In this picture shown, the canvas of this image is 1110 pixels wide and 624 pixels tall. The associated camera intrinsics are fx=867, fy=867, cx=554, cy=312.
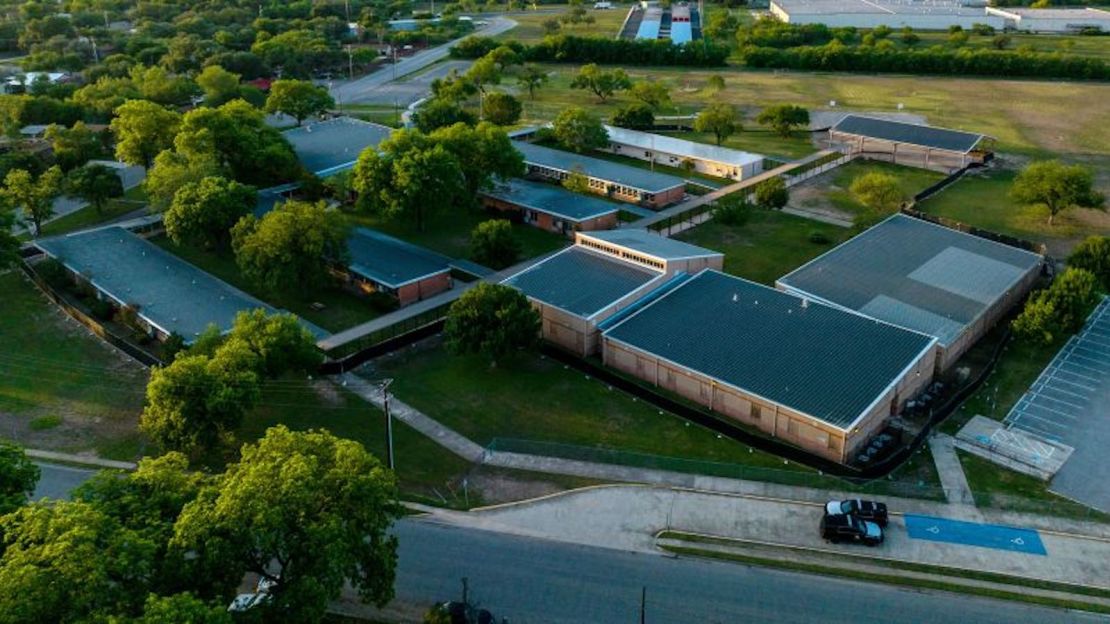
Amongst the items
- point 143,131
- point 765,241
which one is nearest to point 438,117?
point 143,131

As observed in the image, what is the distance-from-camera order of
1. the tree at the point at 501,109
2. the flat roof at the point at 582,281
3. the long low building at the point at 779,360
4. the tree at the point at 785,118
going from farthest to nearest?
the tree at the point at 501,109, the tree at the point at 785,118, the flat roof at the point at 582,281, the long low building at the point at 779,360

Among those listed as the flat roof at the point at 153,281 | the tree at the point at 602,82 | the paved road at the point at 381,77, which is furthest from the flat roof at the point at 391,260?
the paved road at the point at 381,77

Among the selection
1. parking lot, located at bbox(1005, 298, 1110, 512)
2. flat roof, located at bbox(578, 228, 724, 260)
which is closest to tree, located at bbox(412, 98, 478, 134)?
flat roof, located at bbox(578, 228, 724, 260)

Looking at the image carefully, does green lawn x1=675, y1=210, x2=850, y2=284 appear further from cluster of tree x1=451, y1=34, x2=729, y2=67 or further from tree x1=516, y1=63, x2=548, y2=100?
cluster of tree x1=451, y1=34, x2=729, y2=67

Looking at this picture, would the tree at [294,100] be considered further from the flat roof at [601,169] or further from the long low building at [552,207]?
the long low building at [552,207]

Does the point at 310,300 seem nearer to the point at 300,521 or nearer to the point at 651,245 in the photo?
the point at 651,245

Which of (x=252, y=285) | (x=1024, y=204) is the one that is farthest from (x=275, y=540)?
(x=1024, y=204)

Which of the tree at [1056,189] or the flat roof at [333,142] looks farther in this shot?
the flat roof at [333,142]
